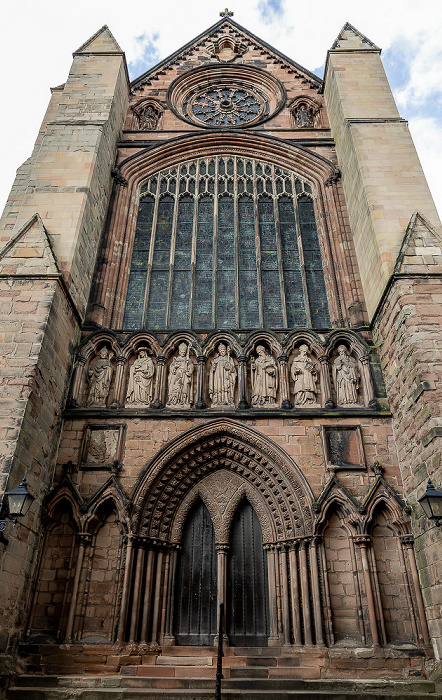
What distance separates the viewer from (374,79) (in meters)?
12.7

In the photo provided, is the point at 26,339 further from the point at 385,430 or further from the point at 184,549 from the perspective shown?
the point at 385,430

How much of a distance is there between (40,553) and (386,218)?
26.8 feet

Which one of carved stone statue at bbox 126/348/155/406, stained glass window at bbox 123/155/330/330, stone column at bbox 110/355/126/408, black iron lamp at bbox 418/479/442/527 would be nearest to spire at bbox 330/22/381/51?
stained glass window at bbox 123/155/330/330

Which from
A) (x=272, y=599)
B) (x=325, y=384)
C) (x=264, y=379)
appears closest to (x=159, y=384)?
(x=264, y=379)

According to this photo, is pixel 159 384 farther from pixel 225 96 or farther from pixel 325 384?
pixel 225 96

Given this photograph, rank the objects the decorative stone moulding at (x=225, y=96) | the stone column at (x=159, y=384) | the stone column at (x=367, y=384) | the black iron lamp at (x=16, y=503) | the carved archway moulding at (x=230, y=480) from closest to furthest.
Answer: the black iron lamp at (x=16, y=503) < the carved archway moulding at (x=230, y=480) < the stone column at (x=367, y=384) < the stone column at (x=159, y=384) < the decorative stone moulding at (x=225, y=96)

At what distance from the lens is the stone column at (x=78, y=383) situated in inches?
344

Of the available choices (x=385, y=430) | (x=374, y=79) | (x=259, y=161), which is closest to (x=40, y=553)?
(x=385, y=430)

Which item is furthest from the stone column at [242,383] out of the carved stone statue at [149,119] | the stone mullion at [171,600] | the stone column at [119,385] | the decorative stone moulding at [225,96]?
the carved stone statue at [149,119]

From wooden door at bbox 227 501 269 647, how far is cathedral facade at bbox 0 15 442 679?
0.03 meters

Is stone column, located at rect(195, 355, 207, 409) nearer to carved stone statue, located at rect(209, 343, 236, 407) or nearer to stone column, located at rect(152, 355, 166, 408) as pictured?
carved stone statue, located at rect(209, 343, 236, 407)

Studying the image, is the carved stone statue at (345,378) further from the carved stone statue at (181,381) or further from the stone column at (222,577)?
the stone column at (222,577)

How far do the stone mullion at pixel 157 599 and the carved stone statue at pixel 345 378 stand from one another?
3822 mm

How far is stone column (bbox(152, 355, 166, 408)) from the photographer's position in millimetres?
8703
